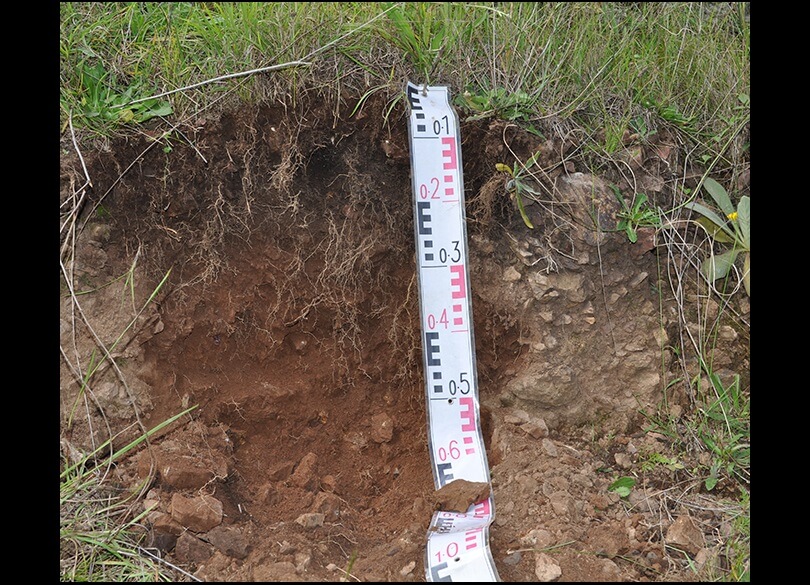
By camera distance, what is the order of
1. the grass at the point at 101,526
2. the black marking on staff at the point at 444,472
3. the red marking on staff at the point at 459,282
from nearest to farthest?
the grass at the point at 101,526
the black marking on staff at the point at 444,472
the red marking on staff at the point at 459,282

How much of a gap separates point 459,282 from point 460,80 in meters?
0.71

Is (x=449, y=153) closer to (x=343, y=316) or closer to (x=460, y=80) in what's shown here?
(x=460, y=80)

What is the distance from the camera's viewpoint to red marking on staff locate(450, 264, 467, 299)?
7.18 ft

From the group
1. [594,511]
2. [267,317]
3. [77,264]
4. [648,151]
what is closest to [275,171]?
[267,317]

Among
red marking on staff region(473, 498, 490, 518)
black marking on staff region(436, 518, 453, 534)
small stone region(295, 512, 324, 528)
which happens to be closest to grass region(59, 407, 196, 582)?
small stone region(295, 512, 324, 528)

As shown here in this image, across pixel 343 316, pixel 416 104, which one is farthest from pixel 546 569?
pixel 416 104

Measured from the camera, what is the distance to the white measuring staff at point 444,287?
7.07 feet

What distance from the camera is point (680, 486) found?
6.69 ft

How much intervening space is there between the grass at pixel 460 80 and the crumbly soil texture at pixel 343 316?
57 millimetres

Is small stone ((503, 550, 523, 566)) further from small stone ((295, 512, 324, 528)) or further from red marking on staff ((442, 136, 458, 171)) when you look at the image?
red marking on staff ((442, 136, 458, 171))

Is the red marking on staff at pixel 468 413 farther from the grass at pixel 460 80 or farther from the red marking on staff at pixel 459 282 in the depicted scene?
the grass at pixel 460 80

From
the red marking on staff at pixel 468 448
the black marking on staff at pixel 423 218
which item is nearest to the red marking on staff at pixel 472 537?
the red marking on staff at pixel 468 448

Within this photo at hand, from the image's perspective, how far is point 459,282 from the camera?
219 centimetres

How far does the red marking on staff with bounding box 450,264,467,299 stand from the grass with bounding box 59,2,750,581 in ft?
1.79
